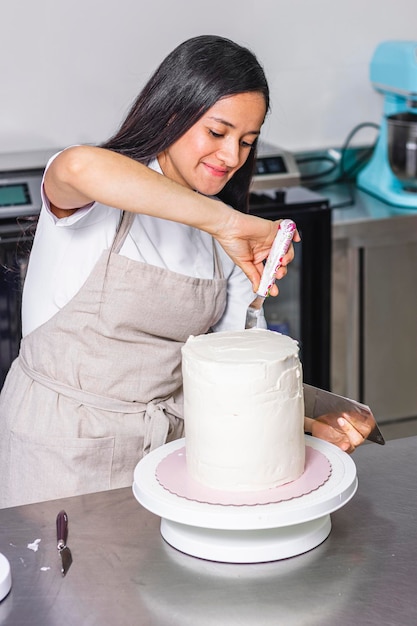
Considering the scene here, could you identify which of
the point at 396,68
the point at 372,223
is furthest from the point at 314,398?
the point at 396,68

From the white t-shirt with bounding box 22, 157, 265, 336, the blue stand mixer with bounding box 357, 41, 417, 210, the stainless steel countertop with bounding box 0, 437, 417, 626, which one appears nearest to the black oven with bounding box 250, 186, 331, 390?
the blue stand mixer with bounding box 357, 41, 417, 210

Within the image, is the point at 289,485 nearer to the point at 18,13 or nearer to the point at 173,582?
the point at 173,582

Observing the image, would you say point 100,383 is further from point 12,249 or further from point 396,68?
point 396,68

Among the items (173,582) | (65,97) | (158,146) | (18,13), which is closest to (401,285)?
(65,97)

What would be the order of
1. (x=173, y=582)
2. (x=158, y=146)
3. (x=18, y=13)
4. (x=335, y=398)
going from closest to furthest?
(x=173, y=582) → (x=335, y=398) → (x=158, y=146) → (x=18, y=13)

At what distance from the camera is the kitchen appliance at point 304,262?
9.23 feet

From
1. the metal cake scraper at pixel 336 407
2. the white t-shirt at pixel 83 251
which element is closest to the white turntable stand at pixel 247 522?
the metal cake scraper at pixel 336 407

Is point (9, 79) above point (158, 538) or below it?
above

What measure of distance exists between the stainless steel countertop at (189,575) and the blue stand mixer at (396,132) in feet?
6.15

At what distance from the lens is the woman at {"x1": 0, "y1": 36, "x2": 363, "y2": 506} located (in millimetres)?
1638

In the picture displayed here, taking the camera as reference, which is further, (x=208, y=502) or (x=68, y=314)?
(x=68, y=314)

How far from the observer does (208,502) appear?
122 cm

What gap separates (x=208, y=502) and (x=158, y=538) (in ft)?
0.36

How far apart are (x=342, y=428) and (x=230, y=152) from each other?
1.57ft
